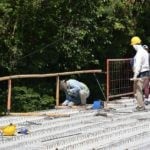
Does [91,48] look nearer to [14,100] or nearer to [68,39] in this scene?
→ [68,39]

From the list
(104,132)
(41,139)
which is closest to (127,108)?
(104,132)

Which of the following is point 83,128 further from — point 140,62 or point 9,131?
point 140,62

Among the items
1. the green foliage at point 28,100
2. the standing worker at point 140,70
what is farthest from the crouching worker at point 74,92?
the green foliage at point 28,100

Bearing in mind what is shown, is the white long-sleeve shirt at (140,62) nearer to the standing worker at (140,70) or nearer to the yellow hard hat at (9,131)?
the standing worker at (140,70)

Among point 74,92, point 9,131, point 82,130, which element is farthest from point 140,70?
point 9,131

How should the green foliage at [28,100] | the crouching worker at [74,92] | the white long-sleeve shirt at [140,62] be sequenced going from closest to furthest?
the white long-sleeve shirt at [140,62] → the crouching worker at [74,92] → the green foliage at [28,100]

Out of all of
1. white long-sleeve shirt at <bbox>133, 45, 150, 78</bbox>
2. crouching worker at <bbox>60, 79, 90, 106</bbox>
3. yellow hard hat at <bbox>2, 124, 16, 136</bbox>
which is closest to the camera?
yellow hard hat at <bbox>2, 124, 16, 136</bbox>

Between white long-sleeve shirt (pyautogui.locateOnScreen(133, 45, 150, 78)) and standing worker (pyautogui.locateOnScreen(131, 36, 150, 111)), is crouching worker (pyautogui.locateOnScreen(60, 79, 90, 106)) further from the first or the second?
white long-sleeve shirt (pyautogui.locateOnScreen(133, 45, 150, 78))

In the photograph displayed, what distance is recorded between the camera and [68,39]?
16844 mm

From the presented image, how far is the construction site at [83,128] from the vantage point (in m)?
9.09

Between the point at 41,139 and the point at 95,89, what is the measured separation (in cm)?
984

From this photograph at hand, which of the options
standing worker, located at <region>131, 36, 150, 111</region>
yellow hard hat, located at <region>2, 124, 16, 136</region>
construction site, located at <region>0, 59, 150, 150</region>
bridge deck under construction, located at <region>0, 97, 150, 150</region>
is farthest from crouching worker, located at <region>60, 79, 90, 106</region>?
yellow hard hat, located at <region>2, 124, 16, 136</region>

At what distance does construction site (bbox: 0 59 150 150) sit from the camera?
9.09m

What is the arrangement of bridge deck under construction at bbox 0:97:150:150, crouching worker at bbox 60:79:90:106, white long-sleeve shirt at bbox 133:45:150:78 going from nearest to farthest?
bridge deck under construction at bbox 0:97:150:150 → white long-sleeve shirt at bbox 133:45:150:78 → crouching worker at bbox 60:79:90:106
